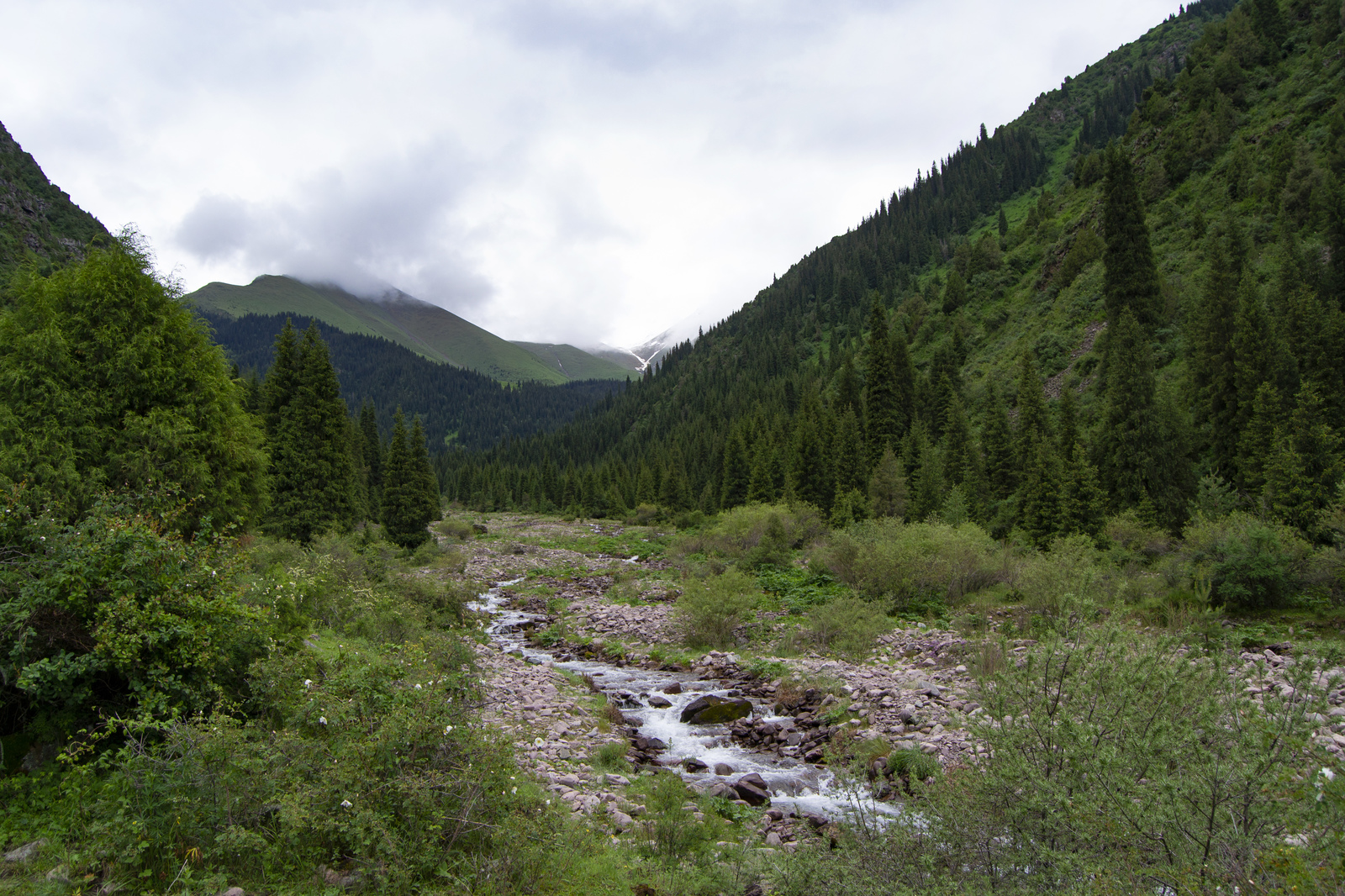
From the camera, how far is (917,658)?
778 inches

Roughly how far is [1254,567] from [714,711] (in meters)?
16.9

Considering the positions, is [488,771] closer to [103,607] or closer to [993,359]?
[103,607]

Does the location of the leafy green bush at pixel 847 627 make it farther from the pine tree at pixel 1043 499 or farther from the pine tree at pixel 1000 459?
the pine tree at pixel 1000 459

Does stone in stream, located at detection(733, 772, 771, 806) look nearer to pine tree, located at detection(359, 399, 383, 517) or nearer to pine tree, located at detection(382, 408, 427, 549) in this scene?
pine tree, located at detection(382, 408, 427, 549)

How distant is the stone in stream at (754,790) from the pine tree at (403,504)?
114 feet

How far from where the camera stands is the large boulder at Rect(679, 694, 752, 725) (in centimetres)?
1645

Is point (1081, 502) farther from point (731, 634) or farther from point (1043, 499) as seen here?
point (731, 634)

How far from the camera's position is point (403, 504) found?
41969mm

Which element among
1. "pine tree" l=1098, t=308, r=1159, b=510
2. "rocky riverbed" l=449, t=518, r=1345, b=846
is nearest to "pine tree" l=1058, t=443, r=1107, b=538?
"pine tree" l=1098, t=308, r=1159, b=510

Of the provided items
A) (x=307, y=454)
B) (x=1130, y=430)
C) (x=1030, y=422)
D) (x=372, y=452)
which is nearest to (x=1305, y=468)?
(x=1130, y=430)

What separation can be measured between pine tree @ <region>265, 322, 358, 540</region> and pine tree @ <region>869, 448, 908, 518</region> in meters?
34.8

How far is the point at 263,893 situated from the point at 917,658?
18.3 metres

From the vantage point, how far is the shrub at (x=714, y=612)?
24.0 metres

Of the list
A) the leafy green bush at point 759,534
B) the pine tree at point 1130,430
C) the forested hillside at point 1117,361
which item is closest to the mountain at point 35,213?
the leafy green bush at point 759,534
